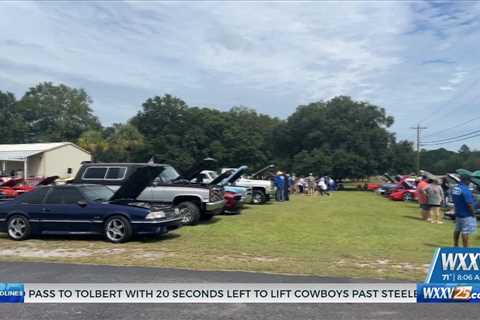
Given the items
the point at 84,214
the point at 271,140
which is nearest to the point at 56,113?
the point at 271,140

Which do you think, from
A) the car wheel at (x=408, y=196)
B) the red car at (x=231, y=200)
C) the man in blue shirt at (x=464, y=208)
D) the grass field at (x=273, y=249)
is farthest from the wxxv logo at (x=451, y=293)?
the car wheel at (x=408, y=196)

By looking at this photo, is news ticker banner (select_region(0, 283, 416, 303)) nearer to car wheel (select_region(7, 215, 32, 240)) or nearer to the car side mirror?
the car side mirror

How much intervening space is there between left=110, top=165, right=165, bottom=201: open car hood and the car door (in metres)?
0.73

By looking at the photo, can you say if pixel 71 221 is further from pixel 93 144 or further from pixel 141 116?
pixel 141 116

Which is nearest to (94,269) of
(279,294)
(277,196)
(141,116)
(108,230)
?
(108,230)

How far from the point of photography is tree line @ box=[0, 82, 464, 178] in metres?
58.0

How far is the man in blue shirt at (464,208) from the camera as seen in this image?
9469 mm

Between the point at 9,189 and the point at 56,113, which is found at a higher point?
the point at 56,113

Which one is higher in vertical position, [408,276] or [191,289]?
[191,289]

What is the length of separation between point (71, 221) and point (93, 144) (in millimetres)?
53784

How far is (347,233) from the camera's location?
12.5 meters

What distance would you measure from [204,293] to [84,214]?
6.90m

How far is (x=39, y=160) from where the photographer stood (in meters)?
46.8

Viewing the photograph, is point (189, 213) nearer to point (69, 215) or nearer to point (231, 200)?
point (231, 200)
